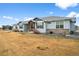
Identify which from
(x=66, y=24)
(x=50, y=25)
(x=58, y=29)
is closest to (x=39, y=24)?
(x=50, y=25)

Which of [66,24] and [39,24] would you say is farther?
[39,24]

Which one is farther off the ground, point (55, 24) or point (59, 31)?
point (55, 24)

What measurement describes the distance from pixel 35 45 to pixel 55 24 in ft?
1.78

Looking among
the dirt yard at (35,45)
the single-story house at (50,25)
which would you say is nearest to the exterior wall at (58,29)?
the single-story house at (50,25)

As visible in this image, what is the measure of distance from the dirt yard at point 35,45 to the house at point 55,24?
0.13 m

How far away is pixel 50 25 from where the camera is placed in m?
5.99

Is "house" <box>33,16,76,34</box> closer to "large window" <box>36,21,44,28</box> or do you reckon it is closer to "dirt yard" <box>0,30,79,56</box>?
"large window" <box>36,21,44,28</box>

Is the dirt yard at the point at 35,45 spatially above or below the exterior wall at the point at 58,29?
below

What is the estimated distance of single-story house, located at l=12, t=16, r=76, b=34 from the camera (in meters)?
5.89

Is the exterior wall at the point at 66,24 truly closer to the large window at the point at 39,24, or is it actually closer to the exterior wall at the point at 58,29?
the exterior wall at the point at 58,29

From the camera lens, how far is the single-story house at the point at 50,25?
232 inches

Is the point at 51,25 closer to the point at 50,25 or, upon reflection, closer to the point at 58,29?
the point at 50,25

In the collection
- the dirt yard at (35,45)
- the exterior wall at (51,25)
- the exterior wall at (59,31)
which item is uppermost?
the exterior wall at (51,25)

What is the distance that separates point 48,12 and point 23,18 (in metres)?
0.48
